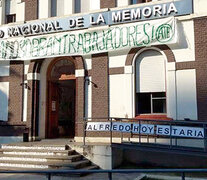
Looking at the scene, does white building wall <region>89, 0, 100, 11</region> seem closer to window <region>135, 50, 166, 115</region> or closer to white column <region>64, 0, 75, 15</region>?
white column <region>64, 0, 75, 15</region>

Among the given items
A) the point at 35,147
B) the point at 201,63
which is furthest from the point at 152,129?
the point at 35,147

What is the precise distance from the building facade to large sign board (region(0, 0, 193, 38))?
0.13ft

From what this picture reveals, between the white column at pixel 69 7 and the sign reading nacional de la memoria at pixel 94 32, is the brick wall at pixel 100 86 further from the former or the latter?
the white column at pixel 69 7

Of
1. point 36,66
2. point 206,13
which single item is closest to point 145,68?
point 206,13

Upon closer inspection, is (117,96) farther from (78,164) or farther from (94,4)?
(94,4)

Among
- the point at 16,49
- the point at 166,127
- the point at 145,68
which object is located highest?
the point at 16,49

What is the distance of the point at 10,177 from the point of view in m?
8.66

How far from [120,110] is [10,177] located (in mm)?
5032

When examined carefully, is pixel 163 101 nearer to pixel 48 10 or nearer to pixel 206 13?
pixel 206 13

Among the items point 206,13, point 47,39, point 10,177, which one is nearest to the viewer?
point 10,177

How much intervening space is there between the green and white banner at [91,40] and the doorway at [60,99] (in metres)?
0.94

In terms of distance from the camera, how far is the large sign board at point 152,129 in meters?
9.15

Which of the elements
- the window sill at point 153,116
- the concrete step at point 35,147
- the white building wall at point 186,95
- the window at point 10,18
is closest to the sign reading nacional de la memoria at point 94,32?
the window at point 10,18

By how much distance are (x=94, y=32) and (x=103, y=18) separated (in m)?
0.69
